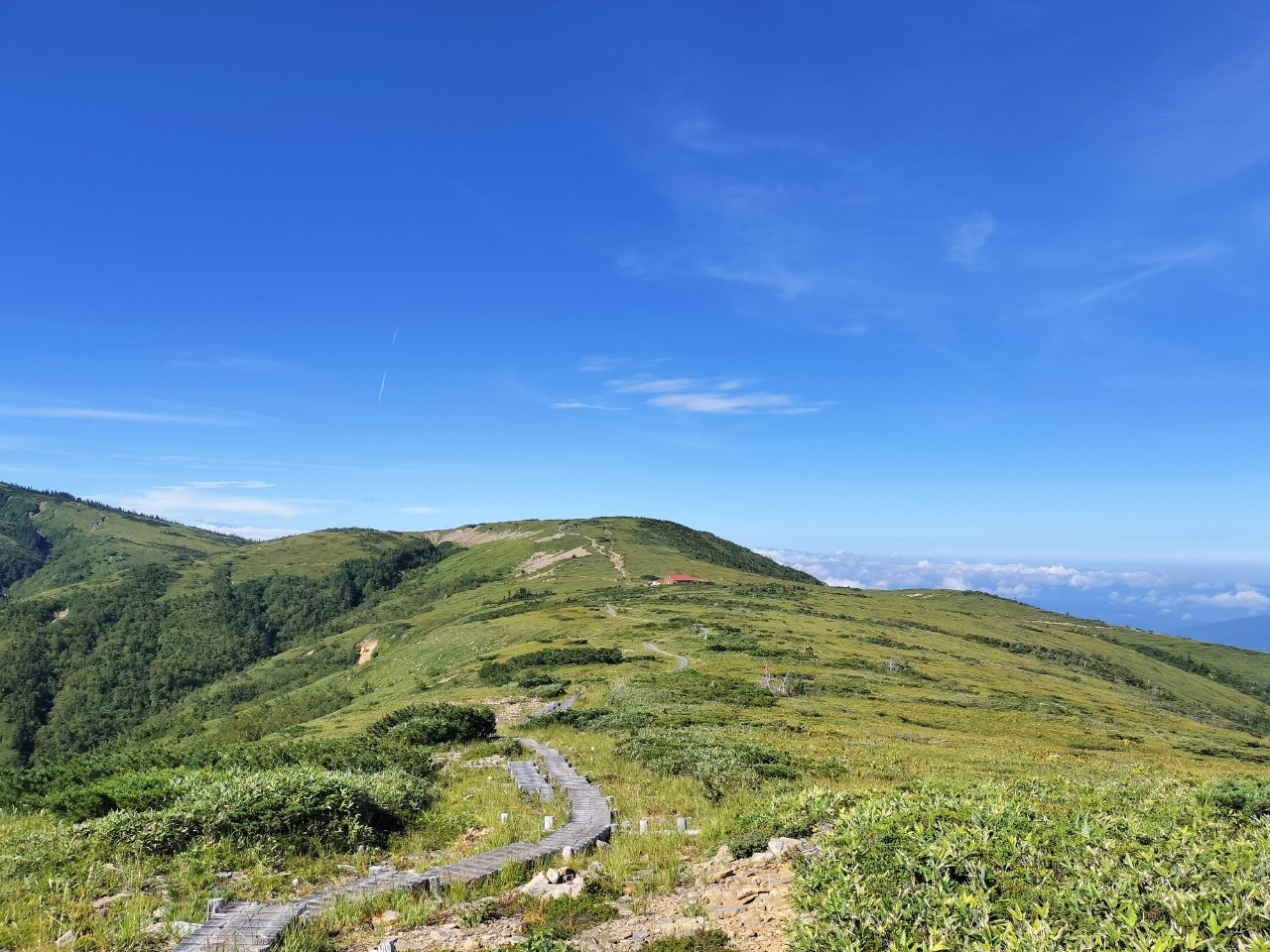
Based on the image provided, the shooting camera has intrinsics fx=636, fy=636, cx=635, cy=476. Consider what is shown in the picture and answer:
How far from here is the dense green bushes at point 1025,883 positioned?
21.3 ft

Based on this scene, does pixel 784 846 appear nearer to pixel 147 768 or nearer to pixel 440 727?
pixel 147 768

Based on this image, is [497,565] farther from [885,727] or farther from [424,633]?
[885,727]

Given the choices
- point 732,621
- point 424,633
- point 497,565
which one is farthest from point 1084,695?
point 497,565

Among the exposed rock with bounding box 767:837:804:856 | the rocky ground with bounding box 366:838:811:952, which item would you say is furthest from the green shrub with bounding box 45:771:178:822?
the exposed rock with bounding box 767:837:804:856

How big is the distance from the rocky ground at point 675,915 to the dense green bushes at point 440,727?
17.8 m

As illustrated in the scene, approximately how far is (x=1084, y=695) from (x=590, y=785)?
235 feet

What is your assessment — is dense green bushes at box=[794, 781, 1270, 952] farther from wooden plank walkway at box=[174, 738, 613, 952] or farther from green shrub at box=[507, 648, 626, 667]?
green shrub at box=[507, 648, 626, 667]

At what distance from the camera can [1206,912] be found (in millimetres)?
6395

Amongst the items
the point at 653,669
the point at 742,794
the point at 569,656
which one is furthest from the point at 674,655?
the point at 742,794

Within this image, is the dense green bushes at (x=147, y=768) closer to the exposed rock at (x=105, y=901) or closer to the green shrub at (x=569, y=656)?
the exposed rock at (x=105, y=901)

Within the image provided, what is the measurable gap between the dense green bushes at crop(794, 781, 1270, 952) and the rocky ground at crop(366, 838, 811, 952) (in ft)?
2.90

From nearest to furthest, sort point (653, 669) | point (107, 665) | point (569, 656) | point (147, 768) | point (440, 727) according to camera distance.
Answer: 1. point (147, 768)
2. point (440, 727)
3. point (653, 669)
4. point (569, 656)
5. point (107, 665)

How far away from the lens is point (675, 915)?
966 centimetres

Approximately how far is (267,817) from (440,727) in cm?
1510
